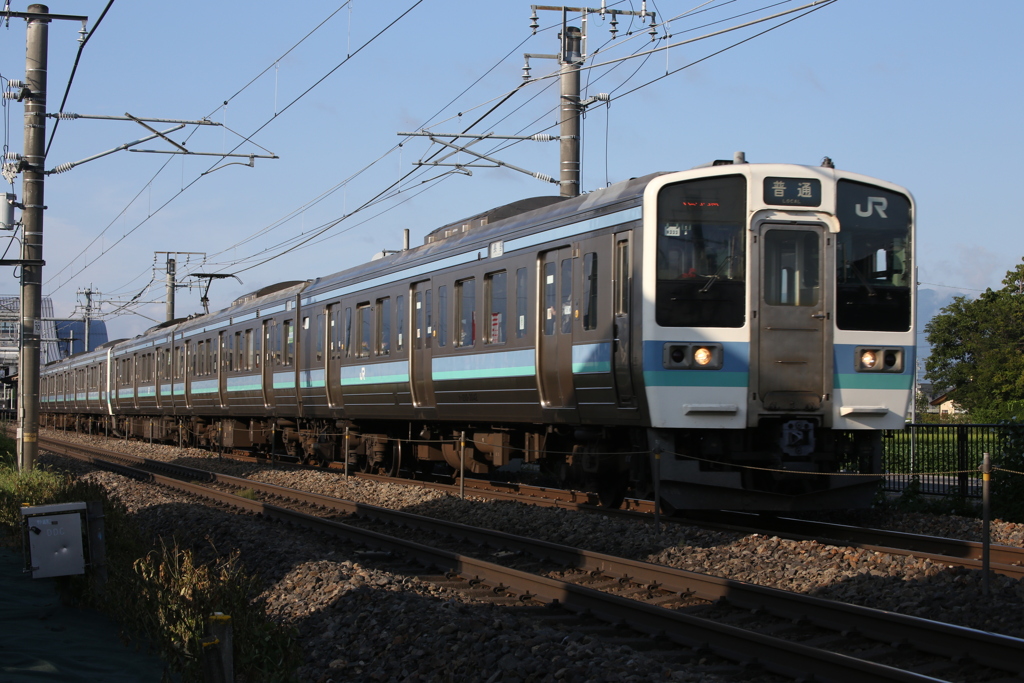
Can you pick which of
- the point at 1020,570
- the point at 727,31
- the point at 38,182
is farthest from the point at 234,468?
the point at 1020,570

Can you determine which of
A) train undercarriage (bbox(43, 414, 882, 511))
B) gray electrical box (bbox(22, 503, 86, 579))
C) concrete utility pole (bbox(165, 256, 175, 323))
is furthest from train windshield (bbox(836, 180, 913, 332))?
concrete utility pole (bbox(165, 256, 175, 323))

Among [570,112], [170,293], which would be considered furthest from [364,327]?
[170,293]

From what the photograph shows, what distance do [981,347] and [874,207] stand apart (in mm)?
71432

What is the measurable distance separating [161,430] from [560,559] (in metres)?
27.8

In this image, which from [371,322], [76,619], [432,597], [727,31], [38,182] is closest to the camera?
[432,597]

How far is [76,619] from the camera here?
8.06 meters

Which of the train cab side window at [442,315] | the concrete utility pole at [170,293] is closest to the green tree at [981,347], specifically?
the concrete utility pole at [170,293]

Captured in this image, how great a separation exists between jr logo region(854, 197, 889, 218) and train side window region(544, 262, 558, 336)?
10.3ft

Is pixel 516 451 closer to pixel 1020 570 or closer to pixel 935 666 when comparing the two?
pixel 1020 570

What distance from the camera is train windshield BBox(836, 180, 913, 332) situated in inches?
404

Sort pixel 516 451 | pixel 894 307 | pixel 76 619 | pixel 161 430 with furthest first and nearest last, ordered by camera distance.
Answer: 1. pixel 161 430
2. pixel 516 451
3. pixel 894 307
4. pixel 76 619

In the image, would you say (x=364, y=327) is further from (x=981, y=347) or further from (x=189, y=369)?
(x=981, y=347)

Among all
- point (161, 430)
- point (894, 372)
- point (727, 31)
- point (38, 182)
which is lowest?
point (161, 430)

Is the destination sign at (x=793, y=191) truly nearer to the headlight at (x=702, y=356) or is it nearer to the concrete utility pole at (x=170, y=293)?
the headlight at (x=702, y=356)
